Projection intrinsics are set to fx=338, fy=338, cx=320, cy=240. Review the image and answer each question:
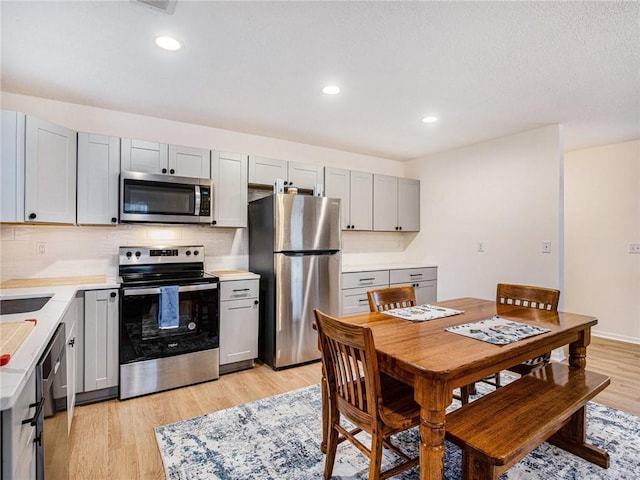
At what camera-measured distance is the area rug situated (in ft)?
5.95

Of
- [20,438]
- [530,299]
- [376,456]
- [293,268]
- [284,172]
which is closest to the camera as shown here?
[20,438]

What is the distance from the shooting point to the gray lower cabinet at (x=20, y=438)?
90 centimetres

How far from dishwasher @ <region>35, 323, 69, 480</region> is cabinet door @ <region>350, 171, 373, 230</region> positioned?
126 inches

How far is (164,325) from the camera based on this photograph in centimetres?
275

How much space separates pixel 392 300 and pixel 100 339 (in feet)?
7.20

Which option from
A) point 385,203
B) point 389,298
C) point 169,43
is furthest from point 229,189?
point 385,203

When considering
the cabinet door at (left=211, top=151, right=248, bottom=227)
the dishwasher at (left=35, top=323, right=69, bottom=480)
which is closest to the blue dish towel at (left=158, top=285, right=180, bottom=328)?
the cabinet door at (left=211, top=151, right=248, bottom=227)

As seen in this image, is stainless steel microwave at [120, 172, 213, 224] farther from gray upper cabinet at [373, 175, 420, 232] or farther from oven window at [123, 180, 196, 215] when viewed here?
gray upper cabinet at [373, 175, 420, 232]

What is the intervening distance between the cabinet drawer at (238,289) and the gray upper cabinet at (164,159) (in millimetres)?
1056

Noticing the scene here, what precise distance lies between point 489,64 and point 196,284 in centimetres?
273

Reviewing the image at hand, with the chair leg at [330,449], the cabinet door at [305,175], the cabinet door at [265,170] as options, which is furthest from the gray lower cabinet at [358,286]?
the chair leg at [330,449]

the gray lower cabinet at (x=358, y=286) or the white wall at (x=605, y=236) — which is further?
the white wall at (x=605, y=236)

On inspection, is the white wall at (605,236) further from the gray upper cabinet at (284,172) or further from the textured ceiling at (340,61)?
the gray upper cabinet at (284,172)

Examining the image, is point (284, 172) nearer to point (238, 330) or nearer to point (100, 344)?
point (238, 330)
